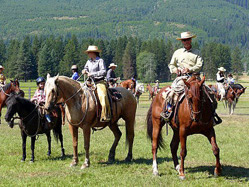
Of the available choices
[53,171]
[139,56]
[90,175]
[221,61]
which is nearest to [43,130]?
[53,171]

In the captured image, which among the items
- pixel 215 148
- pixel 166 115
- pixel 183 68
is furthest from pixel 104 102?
pixel 215 148

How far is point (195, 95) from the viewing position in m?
8.12

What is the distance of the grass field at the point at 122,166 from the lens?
8445mm

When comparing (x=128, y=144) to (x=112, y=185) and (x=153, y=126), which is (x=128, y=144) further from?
(x=112, y=185)

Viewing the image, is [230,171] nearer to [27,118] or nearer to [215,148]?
[215,148]

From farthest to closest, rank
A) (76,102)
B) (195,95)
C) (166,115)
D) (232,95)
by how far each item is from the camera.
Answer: (232,95) < (76,102) < (166,115) < (195,95)

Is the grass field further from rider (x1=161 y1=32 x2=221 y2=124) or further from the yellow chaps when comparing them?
rider (x1=161 y1=32 x2=221 y2=124)

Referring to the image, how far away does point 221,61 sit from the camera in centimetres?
12606

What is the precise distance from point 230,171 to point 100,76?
14.2 ft

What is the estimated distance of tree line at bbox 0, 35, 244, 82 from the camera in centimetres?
10569

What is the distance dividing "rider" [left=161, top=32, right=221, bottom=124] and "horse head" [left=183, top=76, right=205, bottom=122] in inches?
24.0

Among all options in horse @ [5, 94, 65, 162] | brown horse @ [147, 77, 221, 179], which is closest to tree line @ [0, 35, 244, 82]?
horse @ [5, 94, 65, 162]

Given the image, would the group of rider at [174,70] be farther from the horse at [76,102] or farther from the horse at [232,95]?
the horse at [232,95]

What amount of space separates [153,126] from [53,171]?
9.45 ft
